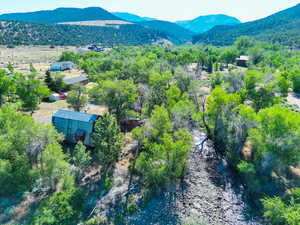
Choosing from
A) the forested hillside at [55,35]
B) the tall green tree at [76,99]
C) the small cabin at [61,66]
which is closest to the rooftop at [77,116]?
the tall green tree at [76,99]

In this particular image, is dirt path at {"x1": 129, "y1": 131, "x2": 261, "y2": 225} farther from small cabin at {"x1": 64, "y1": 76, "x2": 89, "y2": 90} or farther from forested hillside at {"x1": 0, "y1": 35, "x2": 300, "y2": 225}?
small cabin at {"x1": 64, "y1": 76, "x2": 89, "y2": 90}

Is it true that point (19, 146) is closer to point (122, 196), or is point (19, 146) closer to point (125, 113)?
point (122, 196)

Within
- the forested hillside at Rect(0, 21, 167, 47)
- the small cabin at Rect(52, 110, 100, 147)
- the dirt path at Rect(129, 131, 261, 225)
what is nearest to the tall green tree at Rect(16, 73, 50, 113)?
the small cabin at Rect(52, 110, 100, 147)

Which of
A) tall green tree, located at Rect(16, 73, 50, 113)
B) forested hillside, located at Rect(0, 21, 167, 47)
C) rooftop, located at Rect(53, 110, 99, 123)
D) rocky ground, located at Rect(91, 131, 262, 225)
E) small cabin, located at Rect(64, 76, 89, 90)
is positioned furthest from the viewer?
forested hillside, located at Rect(0, 21, 167, 47)

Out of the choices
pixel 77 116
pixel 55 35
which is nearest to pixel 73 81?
pixel 77 116

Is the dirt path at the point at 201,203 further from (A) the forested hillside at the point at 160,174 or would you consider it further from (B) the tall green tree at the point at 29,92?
(B) the tall green tree at the point at 29,92

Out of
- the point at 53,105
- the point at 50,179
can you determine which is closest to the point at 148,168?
the point at 50,179
